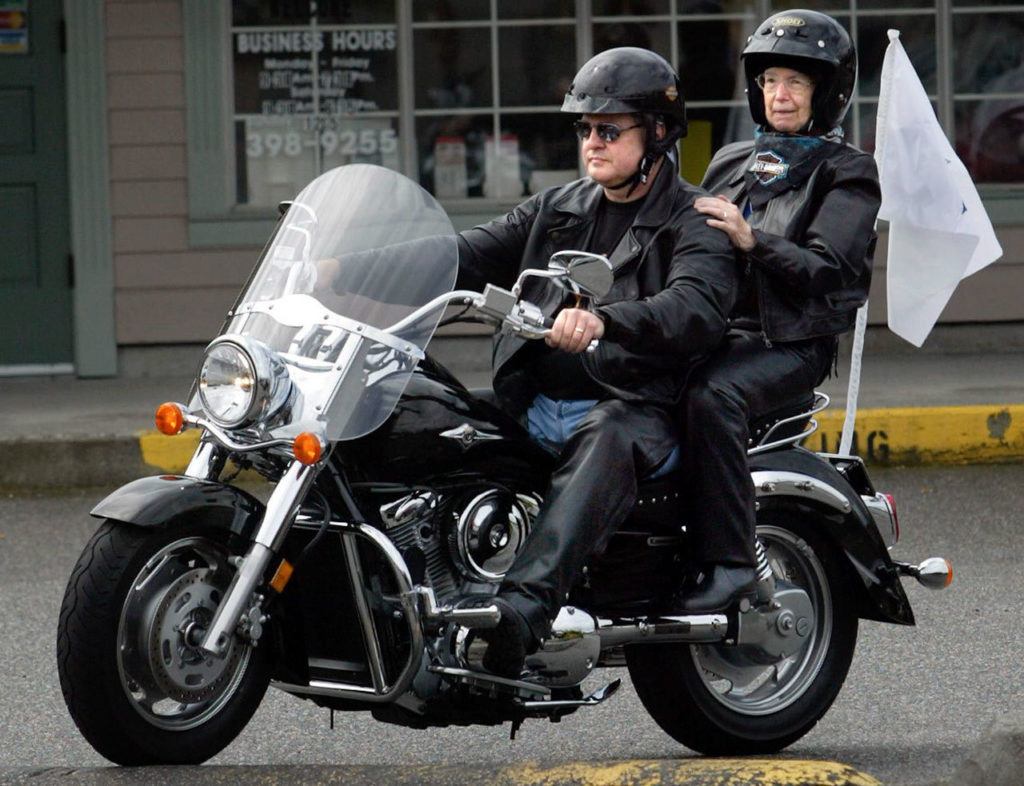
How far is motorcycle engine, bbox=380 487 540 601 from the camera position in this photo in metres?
4.37

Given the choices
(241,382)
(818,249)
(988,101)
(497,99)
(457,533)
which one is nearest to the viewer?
(241,382)

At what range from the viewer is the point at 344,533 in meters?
4.32

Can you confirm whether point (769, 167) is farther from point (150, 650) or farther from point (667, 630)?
point (150, 650)

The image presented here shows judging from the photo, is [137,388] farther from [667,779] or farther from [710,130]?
[667,779]

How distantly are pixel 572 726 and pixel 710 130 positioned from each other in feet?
23.5

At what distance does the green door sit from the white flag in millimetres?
6641

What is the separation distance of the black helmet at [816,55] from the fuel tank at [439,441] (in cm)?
142

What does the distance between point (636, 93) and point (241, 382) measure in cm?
117

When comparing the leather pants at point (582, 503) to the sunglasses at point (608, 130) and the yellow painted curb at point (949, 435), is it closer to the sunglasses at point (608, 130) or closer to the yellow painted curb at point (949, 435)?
the sunglasses at point (608, 130)

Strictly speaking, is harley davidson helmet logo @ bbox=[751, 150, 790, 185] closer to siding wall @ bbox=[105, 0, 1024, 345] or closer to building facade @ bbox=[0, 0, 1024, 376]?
building facade @ bbox=[0, 0, 1024, 376]

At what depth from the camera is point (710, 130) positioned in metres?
12.0

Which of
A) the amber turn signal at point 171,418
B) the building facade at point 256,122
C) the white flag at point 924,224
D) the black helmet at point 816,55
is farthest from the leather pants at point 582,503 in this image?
the building facade at point 256,122

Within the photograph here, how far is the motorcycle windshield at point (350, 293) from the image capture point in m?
4.28

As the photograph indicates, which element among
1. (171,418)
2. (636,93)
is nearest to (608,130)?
(636,93)
